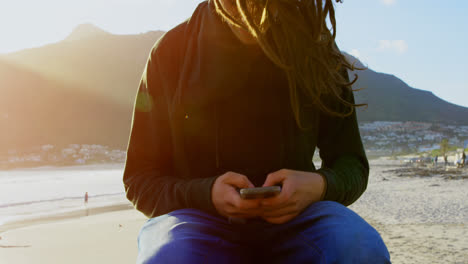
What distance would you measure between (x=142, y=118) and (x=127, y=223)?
10.8 meters

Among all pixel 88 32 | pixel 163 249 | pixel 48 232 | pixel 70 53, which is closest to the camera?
pixel 163 249

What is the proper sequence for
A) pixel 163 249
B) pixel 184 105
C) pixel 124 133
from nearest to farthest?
1. pixel 163 249
2. pixel 184 105
3. pixel 124 133

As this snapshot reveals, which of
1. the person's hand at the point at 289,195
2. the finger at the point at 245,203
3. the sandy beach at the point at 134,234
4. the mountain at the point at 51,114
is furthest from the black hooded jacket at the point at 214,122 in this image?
the mountain at the point at 51,114

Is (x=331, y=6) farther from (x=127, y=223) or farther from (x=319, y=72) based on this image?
(x=127, y=223)

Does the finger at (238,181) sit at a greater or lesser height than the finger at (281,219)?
greater

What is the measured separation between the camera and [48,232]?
10.0 meters

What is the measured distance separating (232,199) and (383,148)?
76.5 metres

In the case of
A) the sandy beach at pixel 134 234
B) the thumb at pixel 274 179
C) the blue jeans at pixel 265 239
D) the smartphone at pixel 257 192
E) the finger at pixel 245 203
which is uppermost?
the thumb at pixel 274 179

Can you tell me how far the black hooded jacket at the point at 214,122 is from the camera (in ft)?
4.12

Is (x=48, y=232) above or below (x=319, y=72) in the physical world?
below

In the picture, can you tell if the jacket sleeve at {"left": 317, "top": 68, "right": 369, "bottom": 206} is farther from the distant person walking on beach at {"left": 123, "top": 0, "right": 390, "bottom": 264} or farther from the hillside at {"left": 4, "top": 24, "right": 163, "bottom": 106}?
the hillside at {"left": 4, "top": 24, "right": 163, "bottom": 106}

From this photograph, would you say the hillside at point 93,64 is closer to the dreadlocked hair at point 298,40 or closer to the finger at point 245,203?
the dreadlocked hair at point 298,40

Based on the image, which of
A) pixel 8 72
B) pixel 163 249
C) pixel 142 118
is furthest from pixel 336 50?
pixel 8 72

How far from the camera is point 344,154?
4.58 ft
